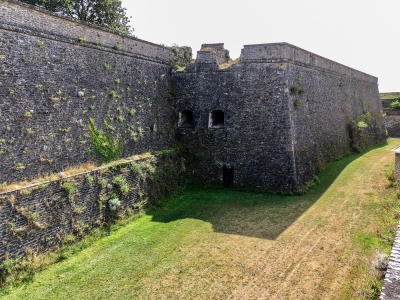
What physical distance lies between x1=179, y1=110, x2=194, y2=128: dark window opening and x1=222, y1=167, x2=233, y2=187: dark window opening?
9.55ft

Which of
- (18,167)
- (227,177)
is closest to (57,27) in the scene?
(18,167)

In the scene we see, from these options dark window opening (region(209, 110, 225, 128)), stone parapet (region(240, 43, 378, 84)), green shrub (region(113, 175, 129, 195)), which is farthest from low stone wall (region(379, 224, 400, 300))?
dark window opening (region(209, 110, 225, 128))

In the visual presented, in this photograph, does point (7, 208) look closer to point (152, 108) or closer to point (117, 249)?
point (117, 249)

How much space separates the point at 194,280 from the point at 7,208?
5076mm

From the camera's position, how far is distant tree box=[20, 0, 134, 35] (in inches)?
900

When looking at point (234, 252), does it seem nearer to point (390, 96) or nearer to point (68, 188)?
point (68, 188)

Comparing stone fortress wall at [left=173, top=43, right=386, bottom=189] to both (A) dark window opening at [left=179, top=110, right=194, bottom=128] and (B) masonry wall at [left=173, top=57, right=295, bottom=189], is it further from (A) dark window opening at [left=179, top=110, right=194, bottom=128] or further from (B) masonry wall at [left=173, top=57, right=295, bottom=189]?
(A) dark window opening at [left=179, top=110, right=194, bottom=128]

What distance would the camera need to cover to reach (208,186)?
53.5 feet

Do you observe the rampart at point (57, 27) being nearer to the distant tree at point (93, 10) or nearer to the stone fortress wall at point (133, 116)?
the stone fortress wall at point (133, 116)

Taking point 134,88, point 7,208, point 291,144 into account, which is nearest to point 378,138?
point 291,144

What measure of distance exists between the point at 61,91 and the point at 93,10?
56.8 ft

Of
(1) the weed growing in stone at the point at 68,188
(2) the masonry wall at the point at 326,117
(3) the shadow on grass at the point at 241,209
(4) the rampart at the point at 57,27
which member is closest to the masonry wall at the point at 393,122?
(2) the masonry wall at the point at 326,117

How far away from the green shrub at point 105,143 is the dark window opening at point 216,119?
5126mm

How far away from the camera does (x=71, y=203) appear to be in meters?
10.2
